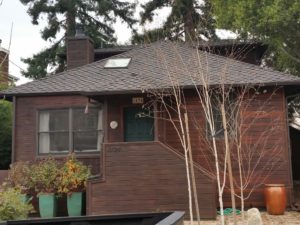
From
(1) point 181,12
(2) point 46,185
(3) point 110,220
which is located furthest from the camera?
(1) point 181,12

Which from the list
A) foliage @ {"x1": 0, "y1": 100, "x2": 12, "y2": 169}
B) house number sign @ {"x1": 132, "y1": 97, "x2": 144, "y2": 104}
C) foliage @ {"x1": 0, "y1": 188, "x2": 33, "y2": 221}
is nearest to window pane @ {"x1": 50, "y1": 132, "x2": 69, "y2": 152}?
house number sign @ {"x1": 132, "y1": 97, "x2": 144, "y2": 104}

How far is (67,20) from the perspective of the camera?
25.6 metres

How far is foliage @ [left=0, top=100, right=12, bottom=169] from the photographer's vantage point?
16.2 m

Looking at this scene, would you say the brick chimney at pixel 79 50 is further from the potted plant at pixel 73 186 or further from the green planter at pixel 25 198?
the green planter at pixel 25 198

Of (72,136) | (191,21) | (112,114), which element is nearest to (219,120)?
(112,114)

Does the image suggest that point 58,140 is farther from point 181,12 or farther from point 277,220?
point 181,12

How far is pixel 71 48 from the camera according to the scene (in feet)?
52.0

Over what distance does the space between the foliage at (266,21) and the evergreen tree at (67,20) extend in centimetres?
808

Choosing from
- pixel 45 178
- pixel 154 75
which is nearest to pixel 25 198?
pixel 45 178

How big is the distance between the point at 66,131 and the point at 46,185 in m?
2.05

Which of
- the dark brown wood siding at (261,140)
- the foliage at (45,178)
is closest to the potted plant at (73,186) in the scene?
the foliage at (45,178)

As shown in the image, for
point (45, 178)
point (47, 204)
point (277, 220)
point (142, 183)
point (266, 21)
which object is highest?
point (266, 21)

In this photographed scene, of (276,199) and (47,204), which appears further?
(47,204)

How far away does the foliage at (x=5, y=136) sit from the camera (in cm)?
1620
